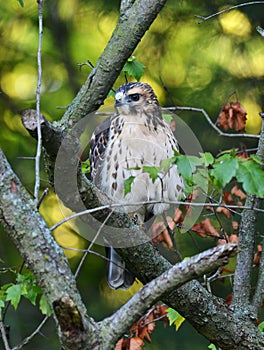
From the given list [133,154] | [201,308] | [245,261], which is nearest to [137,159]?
[133,154]

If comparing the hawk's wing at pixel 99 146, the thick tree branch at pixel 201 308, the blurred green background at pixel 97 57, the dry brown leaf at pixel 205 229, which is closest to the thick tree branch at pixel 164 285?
the thick tree branch at pixel 201 308

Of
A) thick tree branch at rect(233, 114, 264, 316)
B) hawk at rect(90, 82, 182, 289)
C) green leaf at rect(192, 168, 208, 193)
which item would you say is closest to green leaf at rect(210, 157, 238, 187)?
green leaf at rect(192, 168, 208, 193)

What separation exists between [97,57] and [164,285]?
2.81 meters

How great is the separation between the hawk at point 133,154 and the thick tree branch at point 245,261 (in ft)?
2.02

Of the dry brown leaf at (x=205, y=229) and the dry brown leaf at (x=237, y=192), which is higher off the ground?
the dry brown leaf at (x=237, y=192)

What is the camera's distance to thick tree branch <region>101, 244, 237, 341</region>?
6.82 feet

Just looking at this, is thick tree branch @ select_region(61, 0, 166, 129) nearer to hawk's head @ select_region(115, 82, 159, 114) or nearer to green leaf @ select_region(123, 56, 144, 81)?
green leaf @ select_region(123, 56, 144, 81)

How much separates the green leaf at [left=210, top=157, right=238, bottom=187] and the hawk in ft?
4.33

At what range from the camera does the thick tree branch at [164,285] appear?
2078 mm

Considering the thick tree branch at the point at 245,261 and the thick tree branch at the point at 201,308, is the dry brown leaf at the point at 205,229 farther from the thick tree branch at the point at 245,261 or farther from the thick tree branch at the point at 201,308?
the thick tree branch at the point at 201,308

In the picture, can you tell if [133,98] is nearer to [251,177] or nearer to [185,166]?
[185,166]

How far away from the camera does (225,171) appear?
2600mm

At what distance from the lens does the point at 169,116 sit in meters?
4.17

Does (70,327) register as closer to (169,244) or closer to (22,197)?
(22,197)
